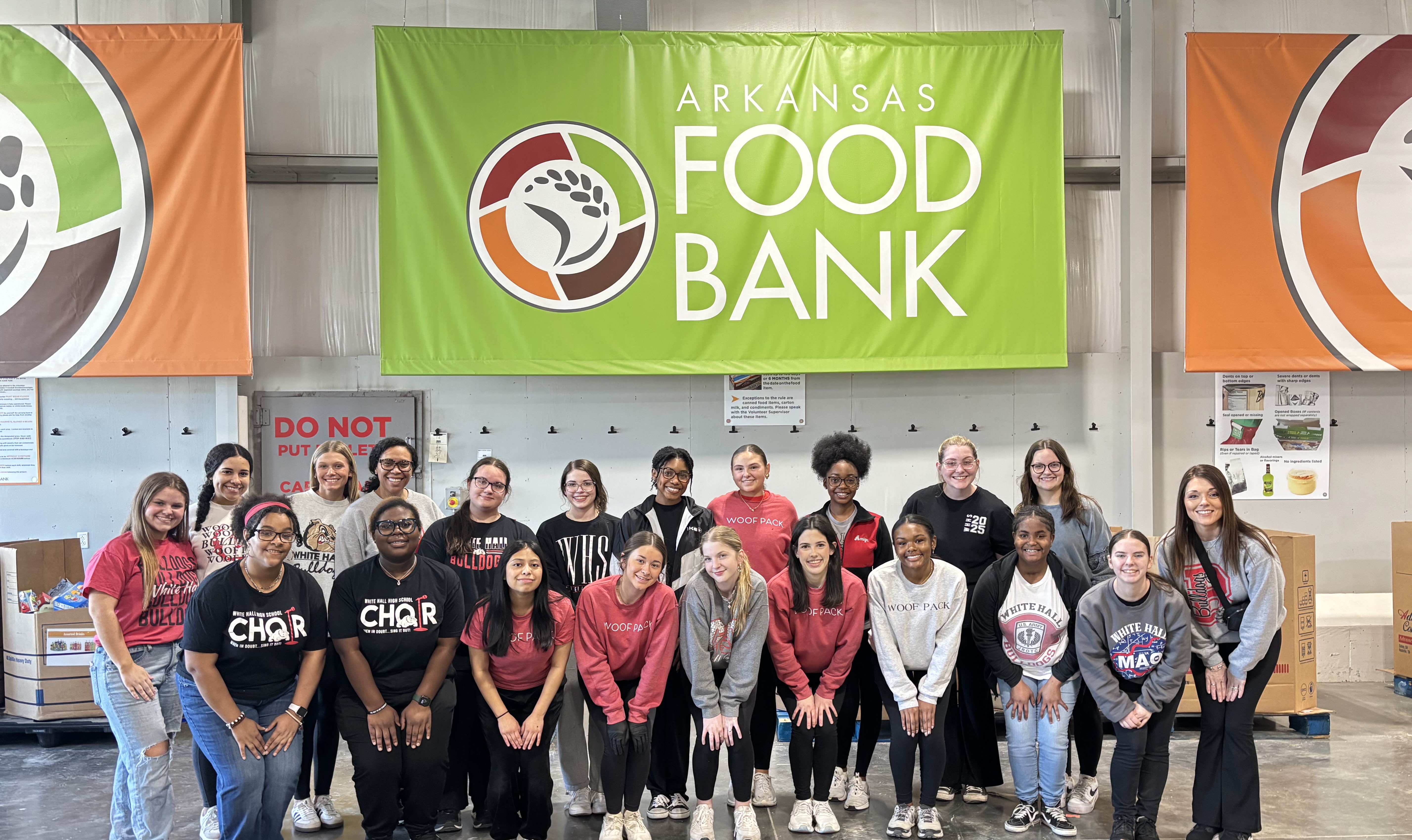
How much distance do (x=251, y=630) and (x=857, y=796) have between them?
2.43 m

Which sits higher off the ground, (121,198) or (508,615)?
(121,198)

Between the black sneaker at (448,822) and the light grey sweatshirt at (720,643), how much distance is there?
1.06 meters

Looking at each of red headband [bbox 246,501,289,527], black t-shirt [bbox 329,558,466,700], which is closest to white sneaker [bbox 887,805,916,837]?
black t-shirt [bbox 329,558,466,700]

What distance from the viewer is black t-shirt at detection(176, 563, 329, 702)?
123 inches

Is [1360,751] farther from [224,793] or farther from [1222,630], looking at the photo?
[224,793]

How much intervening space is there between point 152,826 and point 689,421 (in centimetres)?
365

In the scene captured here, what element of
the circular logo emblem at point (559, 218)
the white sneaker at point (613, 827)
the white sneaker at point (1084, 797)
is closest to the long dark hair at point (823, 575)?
the white sneaker at point (613, 827)

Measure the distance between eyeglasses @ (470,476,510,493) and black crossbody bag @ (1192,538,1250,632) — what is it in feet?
8.61

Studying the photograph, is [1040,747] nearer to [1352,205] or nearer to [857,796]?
[857,796]

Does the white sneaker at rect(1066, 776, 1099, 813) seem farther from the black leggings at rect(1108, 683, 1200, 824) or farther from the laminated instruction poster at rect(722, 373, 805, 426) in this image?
the laminated instruction poster at rect(722, 373, 805, 426)

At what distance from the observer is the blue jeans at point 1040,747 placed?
3.61 m

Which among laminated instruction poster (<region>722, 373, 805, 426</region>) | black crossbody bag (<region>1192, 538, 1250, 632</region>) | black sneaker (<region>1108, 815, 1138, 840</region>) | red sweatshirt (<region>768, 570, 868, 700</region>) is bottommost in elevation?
black sneaker (<region>1108, 815, 1138, 840</region>)

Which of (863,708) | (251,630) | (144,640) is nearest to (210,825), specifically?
(144,640)

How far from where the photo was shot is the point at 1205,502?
3381mm
